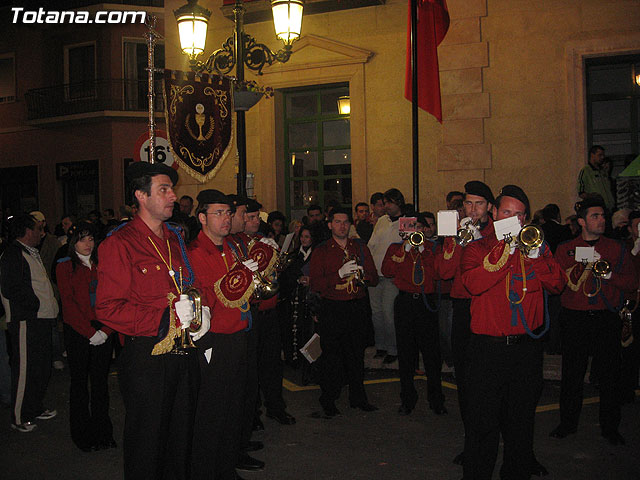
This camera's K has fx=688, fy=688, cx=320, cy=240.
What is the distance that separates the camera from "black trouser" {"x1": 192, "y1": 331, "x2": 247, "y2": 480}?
5.01 m

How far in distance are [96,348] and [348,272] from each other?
107 inches

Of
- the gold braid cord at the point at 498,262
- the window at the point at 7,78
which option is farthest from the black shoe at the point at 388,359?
the window at the point at 7,78

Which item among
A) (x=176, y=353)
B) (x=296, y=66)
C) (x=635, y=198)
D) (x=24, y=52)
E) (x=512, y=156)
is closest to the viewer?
(x=176, y=353)

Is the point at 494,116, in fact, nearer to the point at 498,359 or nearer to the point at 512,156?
the point at 512,156

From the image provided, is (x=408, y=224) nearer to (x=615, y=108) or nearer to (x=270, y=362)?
(x=270, y=362)

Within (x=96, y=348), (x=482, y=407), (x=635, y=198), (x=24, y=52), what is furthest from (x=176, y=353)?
(x=24, y=52)

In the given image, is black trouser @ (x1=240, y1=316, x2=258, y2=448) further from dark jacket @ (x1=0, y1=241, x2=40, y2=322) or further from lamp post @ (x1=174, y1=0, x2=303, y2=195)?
lamp post @ (x1=174, y1=0, x2=303, y2=195)

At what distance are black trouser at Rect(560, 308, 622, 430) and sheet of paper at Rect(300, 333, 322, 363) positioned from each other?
2930 mm

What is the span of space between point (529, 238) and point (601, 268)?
6.65 feet

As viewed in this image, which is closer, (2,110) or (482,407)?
(482,407)

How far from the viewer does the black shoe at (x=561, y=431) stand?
6.55 m

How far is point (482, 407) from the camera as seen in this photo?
16.2 feet

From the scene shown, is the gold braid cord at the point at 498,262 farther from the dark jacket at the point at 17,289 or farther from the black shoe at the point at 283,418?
the dark jacket at the point at 17,289

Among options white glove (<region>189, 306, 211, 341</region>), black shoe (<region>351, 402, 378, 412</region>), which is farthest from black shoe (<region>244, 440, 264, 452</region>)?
white glove (<region>189, 306, 211, 341</region>)
